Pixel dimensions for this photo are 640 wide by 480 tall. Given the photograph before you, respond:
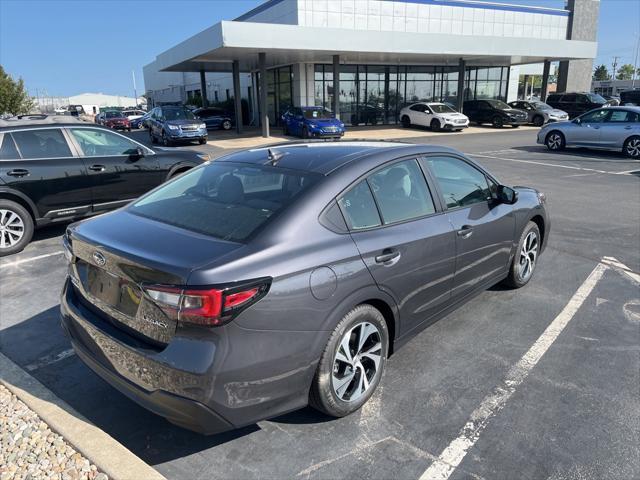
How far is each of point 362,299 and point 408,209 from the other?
884mm

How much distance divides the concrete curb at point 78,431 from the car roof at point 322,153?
1.95 metres

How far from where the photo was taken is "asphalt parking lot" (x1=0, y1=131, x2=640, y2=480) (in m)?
2.69

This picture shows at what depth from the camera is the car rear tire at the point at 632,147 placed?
15.5 metres

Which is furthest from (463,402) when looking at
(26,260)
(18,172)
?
(18,172)

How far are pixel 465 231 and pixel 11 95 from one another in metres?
38.4

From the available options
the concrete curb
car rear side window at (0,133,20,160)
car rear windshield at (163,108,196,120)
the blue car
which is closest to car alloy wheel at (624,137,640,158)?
the blue car

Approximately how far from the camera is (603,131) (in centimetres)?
1617

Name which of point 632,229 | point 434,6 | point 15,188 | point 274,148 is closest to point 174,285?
point 274,148

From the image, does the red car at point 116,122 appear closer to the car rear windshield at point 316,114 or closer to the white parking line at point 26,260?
the car rear windshield at point 316,114

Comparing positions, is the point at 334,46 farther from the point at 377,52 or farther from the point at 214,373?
the point at 214,373

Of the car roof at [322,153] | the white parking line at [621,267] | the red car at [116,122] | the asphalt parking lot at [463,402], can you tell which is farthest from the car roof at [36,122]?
the red car at [116,122]

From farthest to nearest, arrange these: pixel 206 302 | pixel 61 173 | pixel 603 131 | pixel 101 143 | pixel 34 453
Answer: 1. pixel 603 131
2. pixel 101 143
3. pixel 61 173
4. pixel 34 453
5. pixel 206 302

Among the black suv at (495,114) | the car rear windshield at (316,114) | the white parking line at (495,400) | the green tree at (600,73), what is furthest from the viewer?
the green tree at (600,73)

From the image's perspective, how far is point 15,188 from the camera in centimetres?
629
